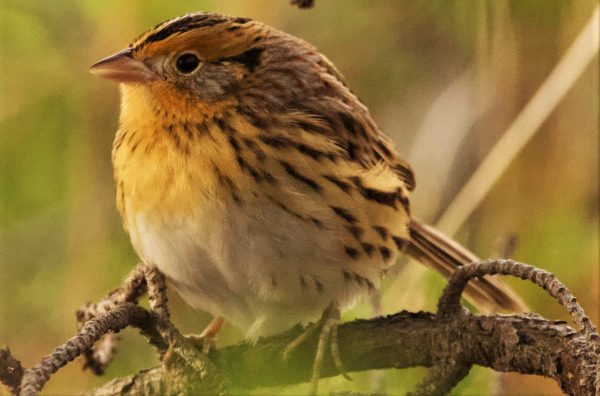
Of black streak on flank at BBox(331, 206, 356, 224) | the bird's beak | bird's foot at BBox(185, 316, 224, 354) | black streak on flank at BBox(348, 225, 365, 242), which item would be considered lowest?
bird's foot at BBox(185, 316, 224, 354)

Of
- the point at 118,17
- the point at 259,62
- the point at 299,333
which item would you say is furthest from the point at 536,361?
the point at 118,17

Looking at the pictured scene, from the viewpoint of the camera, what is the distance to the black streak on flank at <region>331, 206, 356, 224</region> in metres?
0.85

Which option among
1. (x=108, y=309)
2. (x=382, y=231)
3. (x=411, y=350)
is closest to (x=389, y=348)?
(x=411, y=350)

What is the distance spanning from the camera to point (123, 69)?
791 millimetres

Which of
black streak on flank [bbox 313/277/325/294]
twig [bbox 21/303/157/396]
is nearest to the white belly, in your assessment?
black streak on flank [bbox 313/277/325/294]

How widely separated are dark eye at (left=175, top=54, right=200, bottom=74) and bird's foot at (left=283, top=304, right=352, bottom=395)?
0.26 metres

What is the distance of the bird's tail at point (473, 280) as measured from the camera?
3.17ft

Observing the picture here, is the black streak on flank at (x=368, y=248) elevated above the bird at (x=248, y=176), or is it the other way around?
the bird at (x=248, y=176)

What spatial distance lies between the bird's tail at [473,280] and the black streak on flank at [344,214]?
153 mm

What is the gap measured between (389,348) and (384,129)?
0.31m

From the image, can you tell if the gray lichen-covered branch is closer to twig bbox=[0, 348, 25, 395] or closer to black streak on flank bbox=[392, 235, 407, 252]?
twig bbox=[0, 348, 25, 395]

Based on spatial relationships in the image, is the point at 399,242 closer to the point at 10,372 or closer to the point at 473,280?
the point at 473,280

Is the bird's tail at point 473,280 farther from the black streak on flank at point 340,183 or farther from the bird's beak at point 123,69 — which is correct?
the bird's beak at point 123,69

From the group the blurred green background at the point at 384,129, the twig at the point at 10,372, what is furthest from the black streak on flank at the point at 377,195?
the twig at the point at 10,372
